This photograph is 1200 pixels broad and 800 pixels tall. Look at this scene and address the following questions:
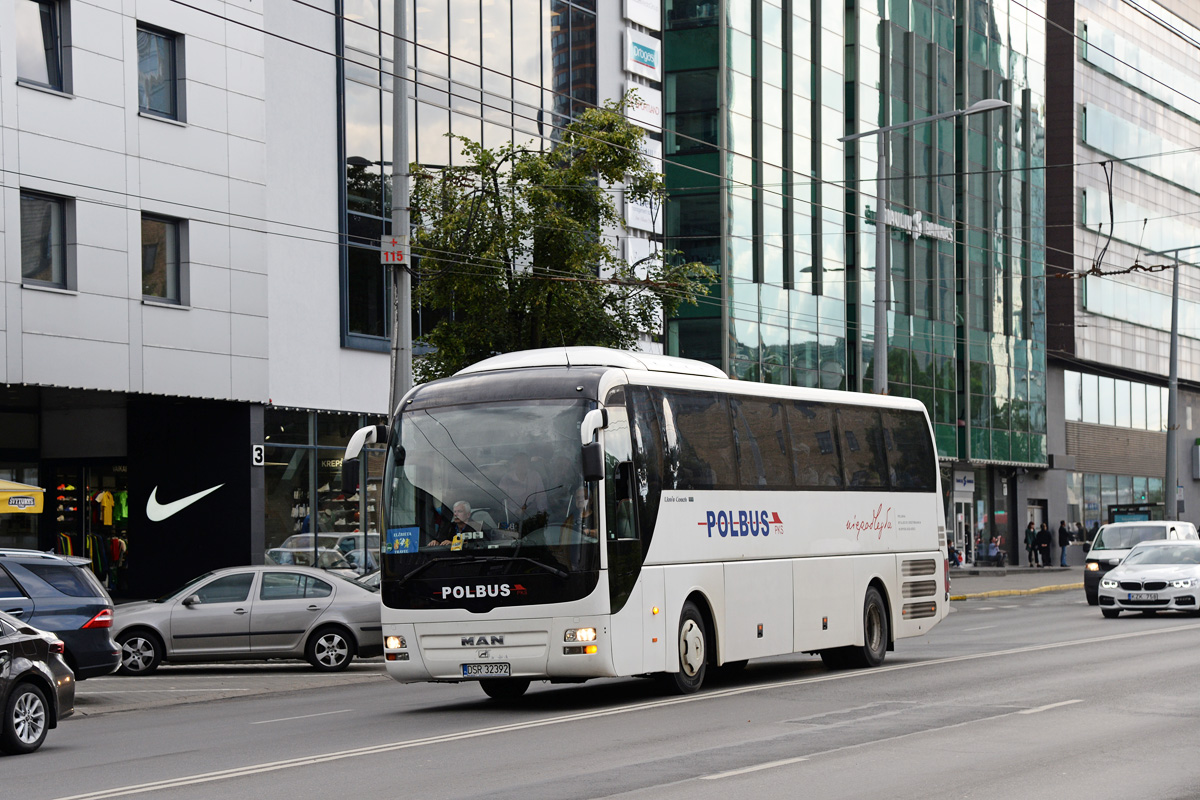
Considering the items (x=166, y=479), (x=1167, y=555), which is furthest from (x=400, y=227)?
(x=1167, y=555)

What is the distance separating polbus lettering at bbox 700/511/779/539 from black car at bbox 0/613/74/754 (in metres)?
6.13

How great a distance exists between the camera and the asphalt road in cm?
959

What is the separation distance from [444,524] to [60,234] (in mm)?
13953

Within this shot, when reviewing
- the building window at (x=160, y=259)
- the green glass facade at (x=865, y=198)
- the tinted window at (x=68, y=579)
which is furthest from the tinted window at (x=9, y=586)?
the green glass facade at (x=865, y=198)

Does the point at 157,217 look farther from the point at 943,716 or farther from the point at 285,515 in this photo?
the point at 943,716

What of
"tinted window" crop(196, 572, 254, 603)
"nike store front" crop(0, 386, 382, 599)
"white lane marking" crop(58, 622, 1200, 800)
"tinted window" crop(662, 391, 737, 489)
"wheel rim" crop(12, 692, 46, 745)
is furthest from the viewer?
"nike store front" crop(0, 386, 382, 599)

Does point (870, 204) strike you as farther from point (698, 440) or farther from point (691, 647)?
point (691, 647)

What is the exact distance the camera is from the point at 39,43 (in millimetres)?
25516

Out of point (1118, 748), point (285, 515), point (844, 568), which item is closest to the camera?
point (1118, 748)

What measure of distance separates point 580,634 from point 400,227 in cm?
866

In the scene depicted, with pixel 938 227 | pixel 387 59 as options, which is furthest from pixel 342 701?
pixel 938 227

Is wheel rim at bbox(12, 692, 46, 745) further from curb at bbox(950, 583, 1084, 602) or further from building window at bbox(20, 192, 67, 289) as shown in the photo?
curb at bbox(950, 583, 1084, 602)

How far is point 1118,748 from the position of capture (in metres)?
10.9

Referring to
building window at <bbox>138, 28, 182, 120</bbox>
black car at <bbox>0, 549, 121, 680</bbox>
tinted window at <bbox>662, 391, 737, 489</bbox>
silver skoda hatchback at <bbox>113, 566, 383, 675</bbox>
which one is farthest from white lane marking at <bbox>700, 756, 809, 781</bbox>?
building window at <bbox>138, 28, 182, 120</bbox>
